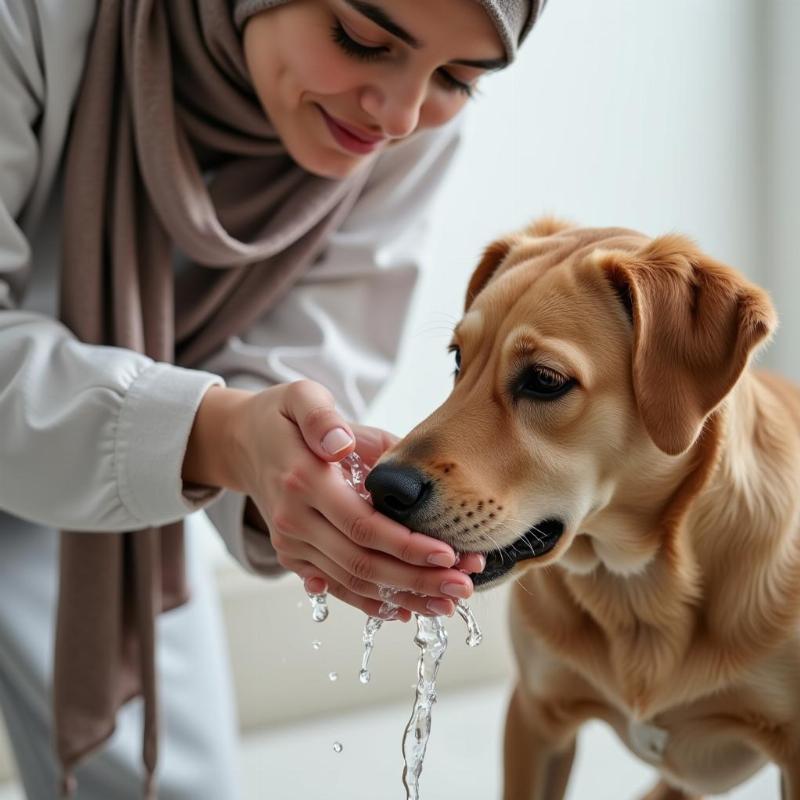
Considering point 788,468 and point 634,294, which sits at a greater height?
point 634,294

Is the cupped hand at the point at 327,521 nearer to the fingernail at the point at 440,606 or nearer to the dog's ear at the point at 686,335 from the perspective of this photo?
the fingernail at the point at 440,606

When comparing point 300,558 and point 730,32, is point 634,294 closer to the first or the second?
point 300,558

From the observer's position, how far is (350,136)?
1.07 meters

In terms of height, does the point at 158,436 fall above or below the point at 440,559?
below

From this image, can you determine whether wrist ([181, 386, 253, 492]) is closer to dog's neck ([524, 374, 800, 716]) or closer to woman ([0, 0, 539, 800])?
woman ([0, 0, 539, 800])

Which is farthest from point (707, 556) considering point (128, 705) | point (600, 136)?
point (600, 136)

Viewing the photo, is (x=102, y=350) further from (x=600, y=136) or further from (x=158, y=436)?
(x=600, y=136)

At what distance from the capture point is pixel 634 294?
839 millimetres

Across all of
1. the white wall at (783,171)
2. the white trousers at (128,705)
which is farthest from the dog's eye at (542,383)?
the white wall at (783,171)

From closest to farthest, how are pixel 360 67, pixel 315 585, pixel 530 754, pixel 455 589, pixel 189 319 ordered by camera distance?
pixel 455 589 < pixel 315 585 < pixel 360 67 < pixel 530 754 < pixel 189 319

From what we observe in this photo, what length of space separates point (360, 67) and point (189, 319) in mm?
400

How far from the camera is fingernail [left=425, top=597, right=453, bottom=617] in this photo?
2.60ft

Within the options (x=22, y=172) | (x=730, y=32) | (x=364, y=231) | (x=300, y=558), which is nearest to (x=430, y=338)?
(x=364, y=231)

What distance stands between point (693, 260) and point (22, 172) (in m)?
0.67
